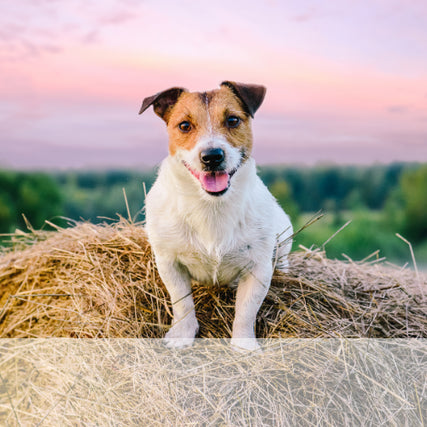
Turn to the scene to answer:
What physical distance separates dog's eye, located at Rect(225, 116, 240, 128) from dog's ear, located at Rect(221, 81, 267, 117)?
123mm

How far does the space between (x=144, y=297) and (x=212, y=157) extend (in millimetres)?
1362

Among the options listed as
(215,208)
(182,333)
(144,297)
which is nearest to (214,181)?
(215,208)

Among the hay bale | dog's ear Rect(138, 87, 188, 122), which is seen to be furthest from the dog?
the hay bale

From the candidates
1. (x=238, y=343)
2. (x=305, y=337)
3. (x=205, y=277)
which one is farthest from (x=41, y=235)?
(x=305, y=337)

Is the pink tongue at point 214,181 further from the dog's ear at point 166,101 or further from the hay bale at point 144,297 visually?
the hay bale at point 144,297

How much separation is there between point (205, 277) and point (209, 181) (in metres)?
0.80

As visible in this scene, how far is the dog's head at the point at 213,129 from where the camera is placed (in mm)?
2762

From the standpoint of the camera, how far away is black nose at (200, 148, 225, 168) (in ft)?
8.88

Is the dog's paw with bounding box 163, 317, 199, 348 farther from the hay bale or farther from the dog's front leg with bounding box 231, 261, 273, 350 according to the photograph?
the dog's front leg with bounding box 231, 261, 273, 350

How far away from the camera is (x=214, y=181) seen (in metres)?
2.86

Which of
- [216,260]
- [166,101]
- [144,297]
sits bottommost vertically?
[144,297]

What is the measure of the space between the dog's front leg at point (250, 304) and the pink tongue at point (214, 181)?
67 cm

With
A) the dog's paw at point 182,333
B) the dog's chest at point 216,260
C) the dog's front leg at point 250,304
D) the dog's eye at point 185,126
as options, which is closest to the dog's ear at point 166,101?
the dog's eye at point 185,126

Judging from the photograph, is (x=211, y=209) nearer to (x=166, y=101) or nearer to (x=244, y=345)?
(x=166, y=101)
